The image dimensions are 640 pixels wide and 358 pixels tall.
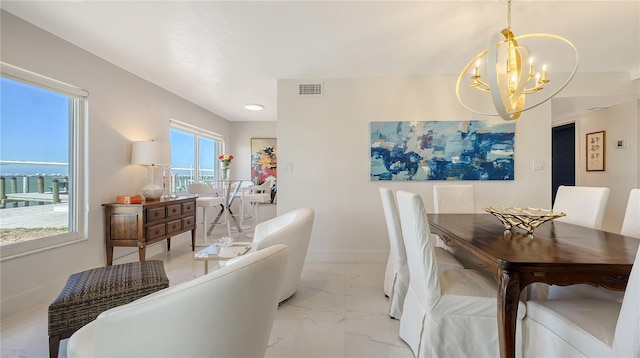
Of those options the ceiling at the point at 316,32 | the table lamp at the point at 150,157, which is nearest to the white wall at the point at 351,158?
the ceiling at the point at 316,32

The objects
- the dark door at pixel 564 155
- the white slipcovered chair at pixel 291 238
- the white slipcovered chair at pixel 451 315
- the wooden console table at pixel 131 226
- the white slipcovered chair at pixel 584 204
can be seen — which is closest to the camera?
the white slipcovered chair at pixel 451 315

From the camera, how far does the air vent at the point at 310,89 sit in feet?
11.6

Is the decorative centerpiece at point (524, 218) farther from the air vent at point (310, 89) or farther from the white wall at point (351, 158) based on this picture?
the air vent at point (310, 89)

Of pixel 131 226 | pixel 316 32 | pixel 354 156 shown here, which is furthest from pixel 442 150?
pixel 131 226

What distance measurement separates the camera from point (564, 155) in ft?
17.7

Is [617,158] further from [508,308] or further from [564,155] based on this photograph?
[508,308]

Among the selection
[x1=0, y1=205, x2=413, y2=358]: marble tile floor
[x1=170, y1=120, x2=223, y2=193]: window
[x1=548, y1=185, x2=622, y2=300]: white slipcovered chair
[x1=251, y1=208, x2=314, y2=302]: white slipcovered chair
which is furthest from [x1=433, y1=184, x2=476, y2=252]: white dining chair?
[x1=170, y1=120, x2=223, y2=193]: window

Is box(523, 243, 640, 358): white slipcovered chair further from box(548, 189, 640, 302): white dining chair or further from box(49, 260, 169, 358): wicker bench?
box(49, 260, 169, 358): wicker bench

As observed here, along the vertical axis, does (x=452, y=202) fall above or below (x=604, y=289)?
above

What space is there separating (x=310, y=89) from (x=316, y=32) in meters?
1.16

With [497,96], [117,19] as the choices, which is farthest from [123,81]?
[497,96]

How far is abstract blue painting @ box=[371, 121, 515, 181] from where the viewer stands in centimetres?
345

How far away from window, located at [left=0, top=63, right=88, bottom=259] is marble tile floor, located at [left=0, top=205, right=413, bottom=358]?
2.16 feet

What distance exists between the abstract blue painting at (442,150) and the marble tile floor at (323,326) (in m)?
1.37
